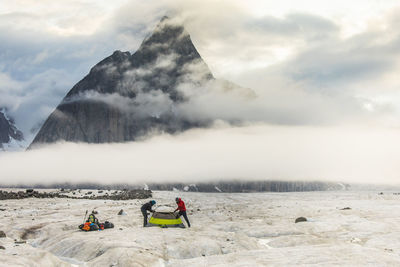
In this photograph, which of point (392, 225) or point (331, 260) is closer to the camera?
point (331, 260)

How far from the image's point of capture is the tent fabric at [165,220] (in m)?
31.2

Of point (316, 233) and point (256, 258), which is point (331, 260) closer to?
point (256, 258)

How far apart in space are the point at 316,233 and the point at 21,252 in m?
23.3

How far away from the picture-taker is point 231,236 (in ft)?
88.7

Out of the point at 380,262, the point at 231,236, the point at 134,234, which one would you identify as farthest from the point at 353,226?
the point at 134,234

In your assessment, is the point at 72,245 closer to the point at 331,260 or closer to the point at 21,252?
the point at 21,252

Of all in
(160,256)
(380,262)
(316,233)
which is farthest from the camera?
(316,233)

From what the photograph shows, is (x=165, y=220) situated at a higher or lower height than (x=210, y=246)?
higher

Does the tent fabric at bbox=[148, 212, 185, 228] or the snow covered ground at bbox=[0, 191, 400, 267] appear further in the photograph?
the tent fabric at bbox=[148, 212, 185, 228]

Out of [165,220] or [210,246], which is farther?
[165,220]

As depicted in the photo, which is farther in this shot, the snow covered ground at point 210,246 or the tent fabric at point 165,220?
the tent fabric at point 165,220

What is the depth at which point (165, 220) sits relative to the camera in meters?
31.2

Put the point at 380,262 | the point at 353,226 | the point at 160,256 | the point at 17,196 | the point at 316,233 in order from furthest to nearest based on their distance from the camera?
the point at 17,196 < the point at 353,226 < the point at 316,233 < the point at 160,256 < the point at 380,262

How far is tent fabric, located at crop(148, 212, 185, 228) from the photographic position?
31191mm
